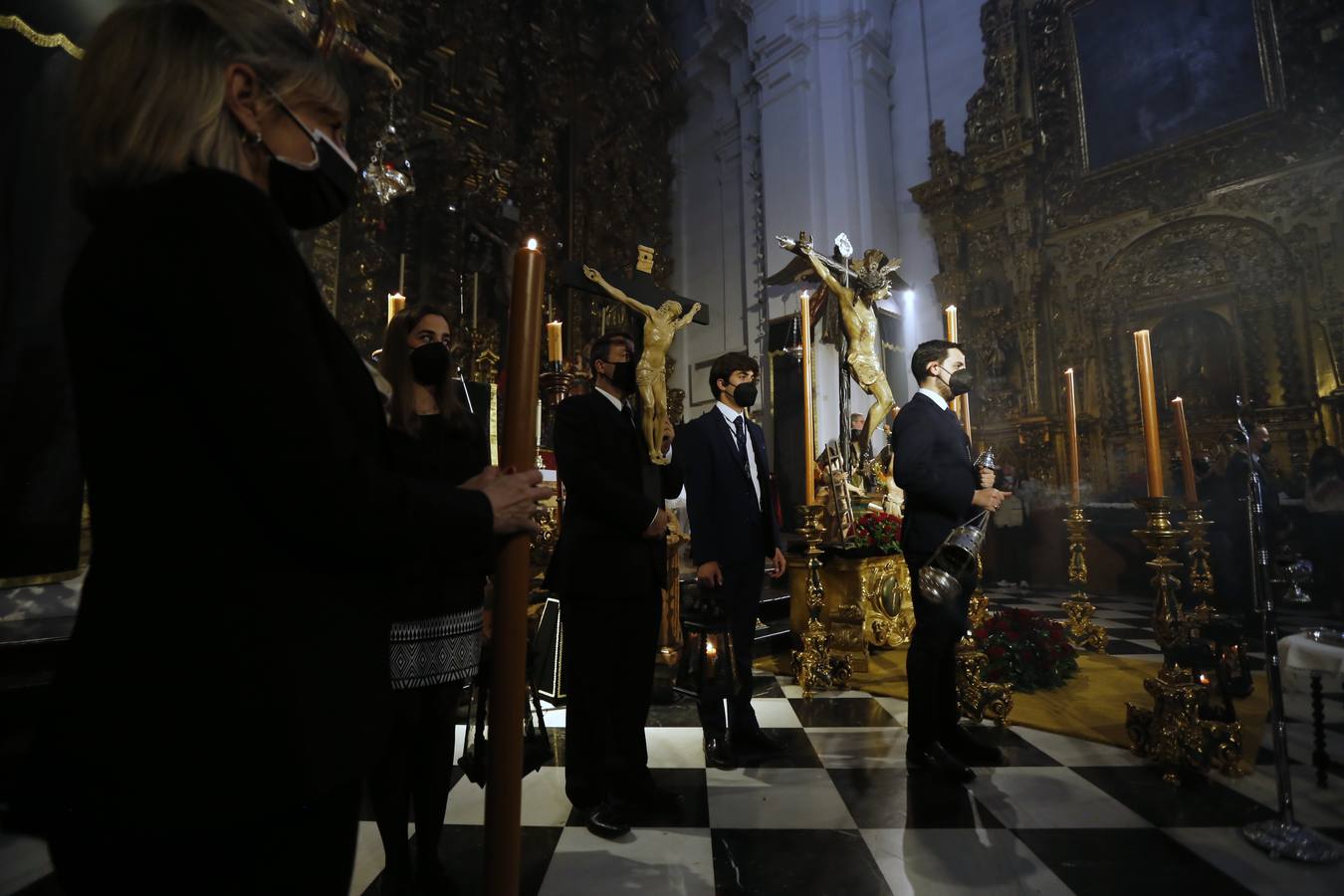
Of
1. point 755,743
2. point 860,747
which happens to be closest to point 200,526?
point 755,743

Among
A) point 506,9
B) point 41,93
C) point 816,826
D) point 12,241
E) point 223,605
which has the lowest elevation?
point 816,826

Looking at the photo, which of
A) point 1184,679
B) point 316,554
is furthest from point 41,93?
point 1184,679

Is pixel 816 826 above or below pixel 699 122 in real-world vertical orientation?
below

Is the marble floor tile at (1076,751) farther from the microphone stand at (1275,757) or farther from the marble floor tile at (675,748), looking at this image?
the marble floor tile at (675,748)

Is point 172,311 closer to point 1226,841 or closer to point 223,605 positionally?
point 223,605

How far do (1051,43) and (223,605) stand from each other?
37.2 ft

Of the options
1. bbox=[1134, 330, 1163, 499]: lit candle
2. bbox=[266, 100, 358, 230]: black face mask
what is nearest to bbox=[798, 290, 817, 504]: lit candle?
bbox=[1134, 330, 1163, 499]: lit candle

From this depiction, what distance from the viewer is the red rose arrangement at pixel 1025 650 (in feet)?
10.5

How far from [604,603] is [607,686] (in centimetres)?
27

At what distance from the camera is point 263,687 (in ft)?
1.82

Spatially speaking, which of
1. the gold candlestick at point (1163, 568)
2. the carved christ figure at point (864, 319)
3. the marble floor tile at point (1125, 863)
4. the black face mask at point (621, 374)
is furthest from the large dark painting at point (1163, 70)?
the marble floor tile at point (1125, 863)

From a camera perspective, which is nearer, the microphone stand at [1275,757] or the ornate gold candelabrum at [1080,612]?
the microphone stand at [1275,757]

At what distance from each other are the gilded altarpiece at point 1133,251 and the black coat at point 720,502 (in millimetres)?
6655

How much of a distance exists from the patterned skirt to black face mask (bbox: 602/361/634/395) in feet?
3.28
